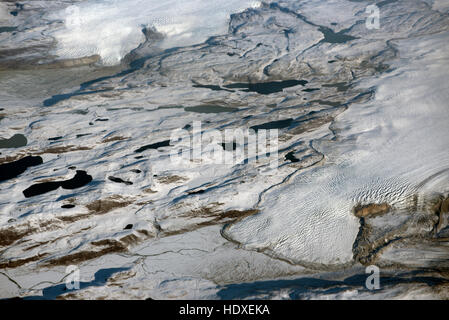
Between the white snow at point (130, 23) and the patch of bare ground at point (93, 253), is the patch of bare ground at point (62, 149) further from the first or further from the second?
the white snow at point (130, 23)

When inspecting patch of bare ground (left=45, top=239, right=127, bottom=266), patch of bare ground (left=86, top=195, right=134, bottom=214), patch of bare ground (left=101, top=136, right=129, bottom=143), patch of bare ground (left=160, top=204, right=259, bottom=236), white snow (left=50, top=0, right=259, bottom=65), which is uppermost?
white snow (left=50, top=0, right=259, bottom=65)

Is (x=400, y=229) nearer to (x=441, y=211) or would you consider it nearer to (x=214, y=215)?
(x=441, y=211)

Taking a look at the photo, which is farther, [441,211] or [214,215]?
[214,215]

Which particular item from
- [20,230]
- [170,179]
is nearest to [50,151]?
[20,230]

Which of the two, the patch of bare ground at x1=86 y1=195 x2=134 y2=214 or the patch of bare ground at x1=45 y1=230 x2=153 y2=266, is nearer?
the patch of bare ground at x1=45 y1=230 x2=153 y2=266

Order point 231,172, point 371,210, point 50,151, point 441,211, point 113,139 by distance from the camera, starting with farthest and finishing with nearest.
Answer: point 113,139 → point 50,151 → point 231,172 → point 371,210 → point 441,211

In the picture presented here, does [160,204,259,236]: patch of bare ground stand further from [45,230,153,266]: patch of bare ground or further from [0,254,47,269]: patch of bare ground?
[0,254,47,269]: patch of bare ground

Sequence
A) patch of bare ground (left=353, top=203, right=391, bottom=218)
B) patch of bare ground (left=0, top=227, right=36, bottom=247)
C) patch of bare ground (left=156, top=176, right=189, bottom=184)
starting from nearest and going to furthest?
1. patch of bare ground (left=0, top=227, right=36, bottom=247)
2. patch of bare ground (left=353, top=203, right=391, bottom=218)
3. patch of bare ground (left=156, top=176, right=189, bottom=184)

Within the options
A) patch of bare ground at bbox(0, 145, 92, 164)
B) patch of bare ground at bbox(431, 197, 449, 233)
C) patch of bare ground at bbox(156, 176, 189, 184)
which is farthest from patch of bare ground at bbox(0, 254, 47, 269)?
patch of bare ground at bbox(431, 197, 449, 233)
